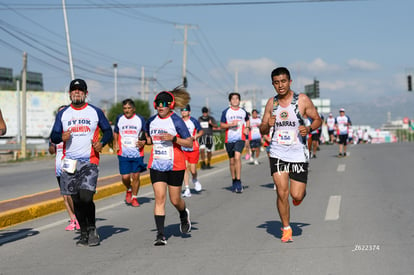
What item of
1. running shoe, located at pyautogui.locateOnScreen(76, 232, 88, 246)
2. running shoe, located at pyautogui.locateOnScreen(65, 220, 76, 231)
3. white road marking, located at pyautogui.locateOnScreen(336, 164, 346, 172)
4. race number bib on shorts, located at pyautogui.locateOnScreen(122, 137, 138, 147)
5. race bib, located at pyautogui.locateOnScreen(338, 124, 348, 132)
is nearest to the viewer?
running shoe, located at pyautogui.locateOnScreen(76, 232, 88, 246)

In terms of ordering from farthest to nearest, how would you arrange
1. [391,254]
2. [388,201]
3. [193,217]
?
[388,201] → [193,217] → [391,254]

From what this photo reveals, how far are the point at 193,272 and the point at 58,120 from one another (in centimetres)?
277

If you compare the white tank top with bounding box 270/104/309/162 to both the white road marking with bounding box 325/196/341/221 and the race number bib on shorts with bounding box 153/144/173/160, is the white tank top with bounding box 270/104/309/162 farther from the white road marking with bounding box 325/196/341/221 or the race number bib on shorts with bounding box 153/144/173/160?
the white road marking with bounding box 325/196/341/221

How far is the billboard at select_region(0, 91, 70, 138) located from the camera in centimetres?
8450

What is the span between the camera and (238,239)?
7.34 metres

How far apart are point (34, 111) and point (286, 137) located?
8201 centimetres

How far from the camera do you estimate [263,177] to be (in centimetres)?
1670

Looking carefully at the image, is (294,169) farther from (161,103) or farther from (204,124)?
(204,124)

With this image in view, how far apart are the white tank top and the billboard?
8017cm

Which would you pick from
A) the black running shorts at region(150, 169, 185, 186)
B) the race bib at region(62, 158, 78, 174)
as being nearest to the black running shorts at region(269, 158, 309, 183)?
the black running shorts at region(150, 169, 185, 186)

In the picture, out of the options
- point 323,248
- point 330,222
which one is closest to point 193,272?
point 323,248

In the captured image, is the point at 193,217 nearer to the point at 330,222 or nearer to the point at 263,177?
the point at 330,222

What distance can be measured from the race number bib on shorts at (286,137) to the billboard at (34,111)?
80.2 m

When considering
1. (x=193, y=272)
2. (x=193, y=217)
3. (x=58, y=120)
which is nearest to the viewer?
(x=193, y=272)
